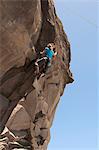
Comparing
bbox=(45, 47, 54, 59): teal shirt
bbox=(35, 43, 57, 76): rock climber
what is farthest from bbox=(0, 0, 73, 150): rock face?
bbox=(45, 47, 54, 59): teal shirt

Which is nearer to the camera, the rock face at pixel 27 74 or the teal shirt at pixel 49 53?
the rock face at pixel 27 74

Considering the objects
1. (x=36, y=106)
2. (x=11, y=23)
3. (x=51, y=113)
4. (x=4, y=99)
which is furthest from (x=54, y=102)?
(x=11, y=23)

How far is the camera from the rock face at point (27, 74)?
773 inches

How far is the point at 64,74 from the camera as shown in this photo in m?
25.0

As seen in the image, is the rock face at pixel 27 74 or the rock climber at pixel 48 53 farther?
the rock climber at pixel 48 53

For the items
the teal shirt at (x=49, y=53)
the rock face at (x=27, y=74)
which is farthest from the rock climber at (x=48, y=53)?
the rock face at (x=27, y=74)

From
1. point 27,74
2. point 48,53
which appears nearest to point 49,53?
point 48,53

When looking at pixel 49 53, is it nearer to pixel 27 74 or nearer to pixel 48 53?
pixel 48 53

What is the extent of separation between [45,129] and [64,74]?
3.96 meters

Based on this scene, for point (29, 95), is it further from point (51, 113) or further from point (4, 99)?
point (51, 113)

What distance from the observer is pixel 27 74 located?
2166 cm

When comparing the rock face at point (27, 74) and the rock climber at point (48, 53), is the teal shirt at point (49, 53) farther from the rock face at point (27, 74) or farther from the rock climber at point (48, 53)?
the rock face at point (27, 74)

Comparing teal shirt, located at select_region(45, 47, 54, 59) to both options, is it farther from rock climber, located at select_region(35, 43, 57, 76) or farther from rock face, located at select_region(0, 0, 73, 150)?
rock face, located at select_region(0, 0, 73, 150)

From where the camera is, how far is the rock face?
64.4 feet
